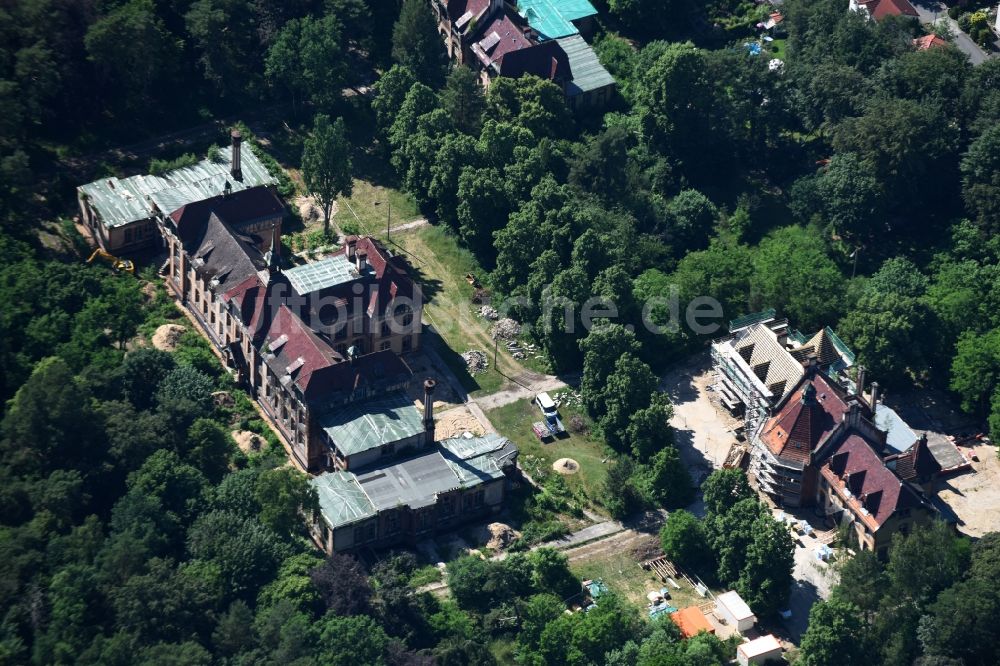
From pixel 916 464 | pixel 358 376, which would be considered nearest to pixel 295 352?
pixel 358 376

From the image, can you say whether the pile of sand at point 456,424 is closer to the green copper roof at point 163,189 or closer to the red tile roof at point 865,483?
the red tile roof at point 865,483

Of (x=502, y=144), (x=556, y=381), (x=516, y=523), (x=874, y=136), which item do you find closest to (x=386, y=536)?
(x=516, y=523)

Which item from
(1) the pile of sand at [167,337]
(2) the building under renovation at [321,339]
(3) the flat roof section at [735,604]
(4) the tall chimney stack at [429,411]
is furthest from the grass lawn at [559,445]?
(1) the pile of sand at [167,337]

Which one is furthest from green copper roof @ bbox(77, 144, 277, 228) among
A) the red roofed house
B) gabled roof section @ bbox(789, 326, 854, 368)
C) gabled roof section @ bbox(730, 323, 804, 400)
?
the red roofed house

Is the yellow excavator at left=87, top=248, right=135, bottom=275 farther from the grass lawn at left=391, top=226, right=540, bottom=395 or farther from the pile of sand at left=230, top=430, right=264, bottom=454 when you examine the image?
the grass lawn at left=391, top=226, right=540, bottom=395

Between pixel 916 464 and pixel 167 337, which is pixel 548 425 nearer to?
pixel 916 464

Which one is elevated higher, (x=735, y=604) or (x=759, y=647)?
(x=735, y=604)

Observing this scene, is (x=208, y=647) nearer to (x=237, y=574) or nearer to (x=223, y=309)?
(x=237, y=574)
